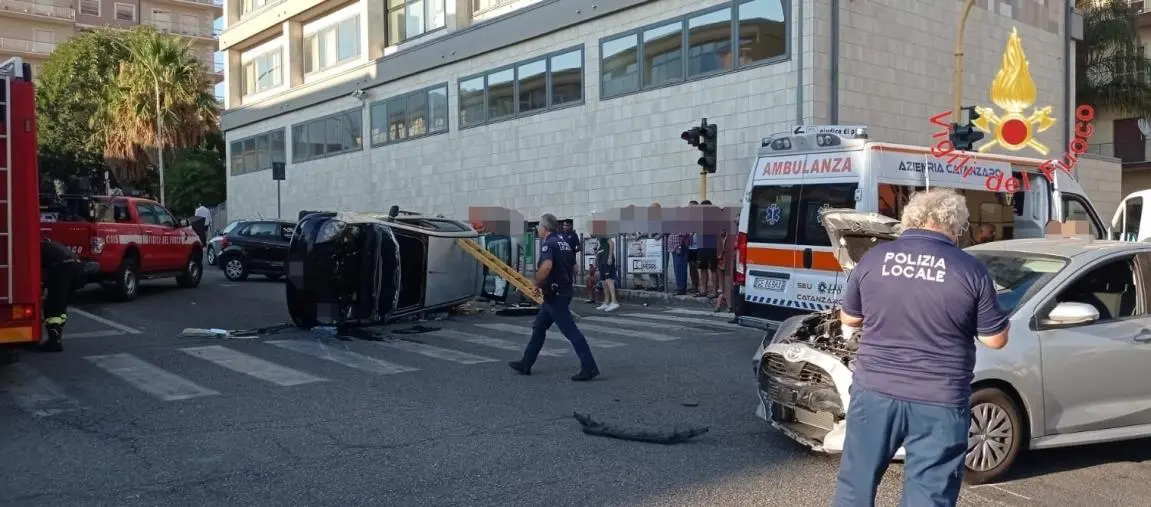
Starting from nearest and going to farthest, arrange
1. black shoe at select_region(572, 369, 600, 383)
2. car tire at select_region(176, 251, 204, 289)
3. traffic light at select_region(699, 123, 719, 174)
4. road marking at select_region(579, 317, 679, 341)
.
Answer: black shoe at select_region(572, 369, 600, 383) < road marking at select_region(579, 317, 679, 341) < traffic light at select_region(699, 123, 719, 174) < car tire at select_region(176, 251, 204, 289)

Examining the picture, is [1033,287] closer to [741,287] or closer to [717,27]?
[741,287]

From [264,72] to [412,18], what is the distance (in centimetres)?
1160

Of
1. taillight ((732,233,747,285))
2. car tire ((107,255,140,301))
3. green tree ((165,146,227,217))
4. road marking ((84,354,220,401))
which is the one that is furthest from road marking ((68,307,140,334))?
green tree ((165,146,227,217))

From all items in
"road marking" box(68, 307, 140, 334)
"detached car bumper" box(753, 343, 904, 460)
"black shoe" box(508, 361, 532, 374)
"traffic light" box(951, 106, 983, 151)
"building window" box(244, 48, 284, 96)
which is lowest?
"black shoe" box(508, 361, 532, 374)

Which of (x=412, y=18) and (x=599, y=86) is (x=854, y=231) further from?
(x=412, y=18)

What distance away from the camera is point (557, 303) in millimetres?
8852

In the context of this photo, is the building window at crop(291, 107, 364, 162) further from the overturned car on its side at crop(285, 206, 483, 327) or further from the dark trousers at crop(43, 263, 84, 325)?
the dark trousers at crop(43, 263, 84, 325)

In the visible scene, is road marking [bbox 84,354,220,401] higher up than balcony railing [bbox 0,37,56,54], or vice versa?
balcony railing [bbox 0,37,56,54]

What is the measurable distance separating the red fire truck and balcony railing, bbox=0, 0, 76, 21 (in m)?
67.4

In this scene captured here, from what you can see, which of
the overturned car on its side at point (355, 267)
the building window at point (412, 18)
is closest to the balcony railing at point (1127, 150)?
the building window at point (412, 18)

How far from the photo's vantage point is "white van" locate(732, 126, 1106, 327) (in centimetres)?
988

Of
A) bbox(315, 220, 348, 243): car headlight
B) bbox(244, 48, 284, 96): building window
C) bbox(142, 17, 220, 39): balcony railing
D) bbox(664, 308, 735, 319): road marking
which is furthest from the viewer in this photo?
bbox(142, 17, 220, 39): balcony railing

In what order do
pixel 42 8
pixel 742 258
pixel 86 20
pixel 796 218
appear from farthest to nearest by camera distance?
1. pixel 86 20
2. pixel 42 8
3. pixel 742 258
4. pixel 796 218

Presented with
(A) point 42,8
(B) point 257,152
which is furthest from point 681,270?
(A) point 42,8
